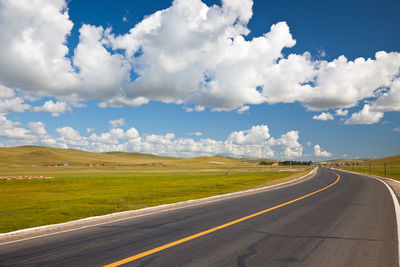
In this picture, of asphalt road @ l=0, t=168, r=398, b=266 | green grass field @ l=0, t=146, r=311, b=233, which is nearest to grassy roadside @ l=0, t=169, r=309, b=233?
green grass field @ l=0, t=146, r=311, b=233

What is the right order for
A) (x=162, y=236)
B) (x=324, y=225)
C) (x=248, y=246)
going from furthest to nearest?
(x=324, y=225)
(x=162, y=236)
(x=248, y=246)

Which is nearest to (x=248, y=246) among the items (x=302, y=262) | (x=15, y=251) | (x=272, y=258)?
→ (x=272, y=258)

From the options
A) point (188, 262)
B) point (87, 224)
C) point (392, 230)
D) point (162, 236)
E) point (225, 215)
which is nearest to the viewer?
point (188, 262)

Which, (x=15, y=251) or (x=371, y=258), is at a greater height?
(x=371, y=258)

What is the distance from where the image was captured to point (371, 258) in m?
6.16

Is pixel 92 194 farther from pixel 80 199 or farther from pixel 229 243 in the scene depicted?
pixel 229 243

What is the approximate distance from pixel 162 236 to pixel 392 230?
7020 mm

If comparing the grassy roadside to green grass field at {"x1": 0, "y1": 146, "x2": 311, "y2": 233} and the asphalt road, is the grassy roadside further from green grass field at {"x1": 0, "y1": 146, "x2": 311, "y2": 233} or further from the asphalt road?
the asphalt road

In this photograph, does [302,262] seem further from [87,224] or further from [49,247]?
[87,224]

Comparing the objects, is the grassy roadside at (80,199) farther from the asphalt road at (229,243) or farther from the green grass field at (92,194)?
the asphalt road at (229,243)

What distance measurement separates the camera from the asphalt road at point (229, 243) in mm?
6027

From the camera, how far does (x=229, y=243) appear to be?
7234mm

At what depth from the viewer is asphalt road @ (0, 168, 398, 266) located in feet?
19.8

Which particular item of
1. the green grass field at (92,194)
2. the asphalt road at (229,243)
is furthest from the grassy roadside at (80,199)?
the asphalt road at (229,243)
